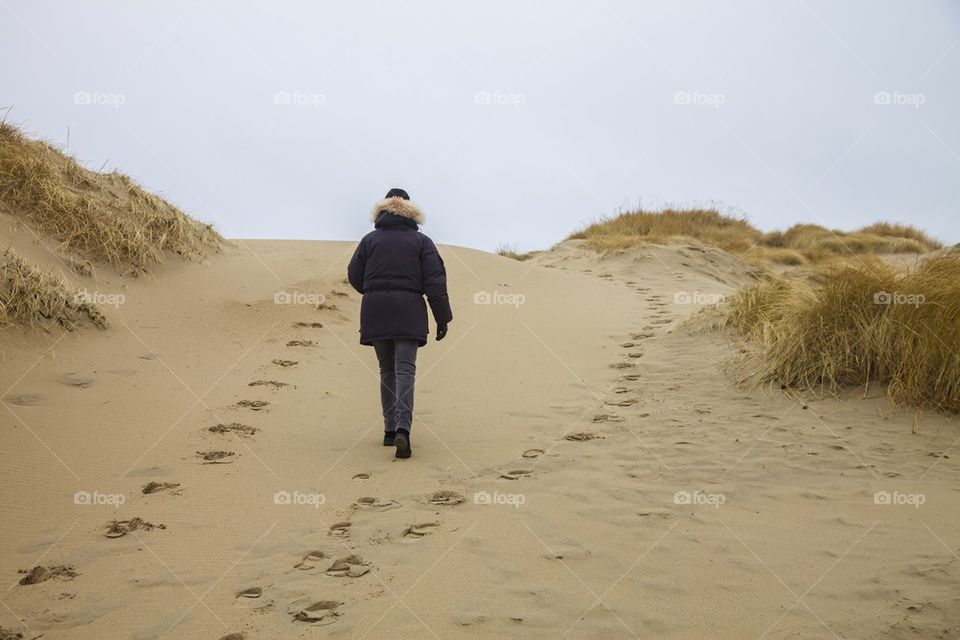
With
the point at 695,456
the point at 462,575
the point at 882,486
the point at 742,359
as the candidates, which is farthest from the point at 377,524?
the point at 742,359

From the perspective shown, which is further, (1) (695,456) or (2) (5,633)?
(1) (695,456)

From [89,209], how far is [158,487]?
5958 millimetres

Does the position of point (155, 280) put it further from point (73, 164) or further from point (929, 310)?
point (929, 310)

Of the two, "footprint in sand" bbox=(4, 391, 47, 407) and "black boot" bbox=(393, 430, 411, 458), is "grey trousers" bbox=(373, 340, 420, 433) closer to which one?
"black boot" bbox=(393, 430, 411, 458)

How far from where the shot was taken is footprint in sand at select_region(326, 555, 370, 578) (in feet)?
11.4

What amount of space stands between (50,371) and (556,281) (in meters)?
8.21

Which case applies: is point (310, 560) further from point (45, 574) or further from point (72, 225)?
point (72, 225)

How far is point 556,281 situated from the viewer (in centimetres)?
1297

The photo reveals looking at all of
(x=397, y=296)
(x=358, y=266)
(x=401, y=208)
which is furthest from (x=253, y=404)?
(x=401, y=208)

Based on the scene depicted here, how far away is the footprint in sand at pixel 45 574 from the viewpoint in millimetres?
3441

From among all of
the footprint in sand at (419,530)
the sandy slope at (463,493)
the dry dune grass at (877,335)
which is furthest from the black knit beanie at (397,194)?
the dry dune grass at (877,335)

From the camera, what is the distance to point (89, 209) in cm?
937

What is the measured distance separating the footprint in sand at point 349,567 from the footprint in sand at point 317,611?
0.26 metres

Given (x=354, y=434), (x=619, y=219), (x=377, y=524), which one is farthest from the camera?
(x=619, y=219)
